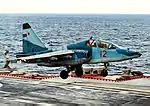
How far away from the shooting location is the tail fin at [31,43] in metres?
44.4

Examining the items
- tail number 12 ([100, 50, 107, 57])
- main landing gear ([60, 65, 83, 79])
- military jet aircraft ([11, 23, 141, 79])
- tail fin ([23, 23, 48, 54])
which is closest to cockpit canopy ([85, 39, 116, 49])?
military jet aircraft ([11, 23, 141, 79])

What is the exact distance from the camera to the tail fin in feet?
146

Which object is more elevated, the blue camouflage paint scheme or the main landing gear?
the blue camouflage paint scheme

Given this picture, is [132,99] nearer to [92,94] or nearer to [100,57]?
[92,94]

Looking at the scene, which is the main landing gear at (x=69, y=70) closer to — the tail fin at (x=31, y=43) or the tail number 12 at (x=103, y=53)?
the tail number 12 at (x=103, y=53)

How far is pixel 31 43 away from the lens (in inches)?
1763

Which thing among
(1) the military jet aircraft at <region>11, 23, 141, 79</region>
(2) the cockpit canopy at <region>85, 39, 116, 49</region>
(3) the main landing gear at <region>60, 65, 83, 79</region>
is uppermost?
(2) the cockpit canopy at <region>85, 39, 116, 49</region>

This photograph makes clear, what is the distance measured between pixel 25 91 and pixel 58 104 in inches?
297

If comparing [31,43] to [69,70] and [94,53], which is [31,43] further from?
[94,53]

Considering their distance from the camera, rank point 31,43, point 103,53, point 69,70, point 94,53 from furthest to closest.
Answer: point 31,43
point 69,70
point 94,53
point 103,53

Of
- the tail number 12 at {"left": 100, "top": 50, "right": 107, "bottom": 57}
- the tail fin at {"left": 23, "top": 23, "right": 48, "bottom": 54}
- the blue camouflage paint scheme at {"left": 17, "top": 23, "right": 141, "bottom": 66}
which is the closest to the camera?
the blue camouflage paint scheme at {"left": 17, "top": 23, "right": 141, "bottom": 66}

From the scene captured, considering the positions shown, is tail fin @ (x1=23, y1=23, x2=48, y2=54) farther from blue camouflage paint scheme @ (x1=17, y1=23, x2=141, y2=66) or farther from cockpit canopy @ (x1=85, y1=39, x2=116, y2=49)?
cockpit canopy @ (x1=85, y1=39, x2=116, y2=49)

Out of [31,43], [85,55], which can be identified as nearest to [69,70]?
[85,55]

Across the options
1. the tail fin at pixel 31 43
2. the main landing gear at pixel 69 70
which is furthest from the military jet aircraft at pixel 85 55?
the tail fin at pixel 31 43
